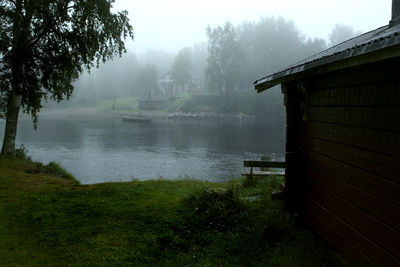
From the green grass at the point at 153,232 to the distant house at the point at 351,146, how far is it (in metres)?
0.57

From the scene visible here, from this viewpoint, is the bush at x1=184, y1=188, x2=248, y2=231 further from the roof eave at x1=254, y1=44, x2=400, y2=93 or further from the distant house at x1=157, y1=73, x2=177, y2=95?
the distant house at x1=157, y1=73, x2=177, y2=95

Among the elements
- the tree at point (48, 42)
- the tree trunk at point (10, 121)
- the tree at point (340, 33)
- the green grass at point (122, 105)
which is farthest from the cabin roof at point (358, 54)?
the tree at point (340, 33)

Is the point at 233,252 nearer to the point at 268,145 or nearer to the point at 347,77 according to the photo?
the point at 347,77

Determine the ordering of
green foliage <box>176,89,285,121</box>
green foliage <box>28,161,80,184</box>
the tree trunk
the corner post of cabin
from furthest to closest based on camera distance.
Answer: green foliage <box>176,89,285,121</box>, the tree trunk, green foliage <box>28,161,80,184</box>, the corner post of cabin

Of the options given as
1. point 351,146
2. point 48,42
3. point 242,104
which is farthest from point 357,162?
point 242,104

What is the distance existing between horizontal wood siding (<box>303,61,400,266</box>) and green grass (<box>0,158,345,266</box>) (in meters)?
0.62

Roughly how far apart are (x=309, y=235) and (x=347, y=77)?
2951 mm

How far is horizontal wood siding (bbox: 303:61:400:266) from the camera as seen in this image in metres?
3.78

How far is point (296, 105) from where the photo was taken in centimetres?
697

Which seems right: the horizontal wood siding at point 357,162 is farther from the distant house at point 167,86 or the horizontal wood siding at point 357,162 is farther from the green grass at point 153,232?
the distant house at point 167,86

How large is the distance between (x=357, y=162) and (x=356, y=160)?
0.04 m

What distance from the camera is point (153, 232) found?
620 centimetres

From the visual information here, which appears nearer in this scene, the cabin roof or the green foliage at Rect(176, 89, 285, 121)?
the cabin roof

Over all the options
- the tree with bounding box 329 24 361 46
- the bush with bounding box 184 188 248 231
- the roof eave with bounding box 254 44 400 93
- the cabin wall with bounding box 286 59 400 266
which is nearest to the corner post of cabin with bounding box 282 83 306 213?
the cabin wall with bounding box 286 59 400 266
